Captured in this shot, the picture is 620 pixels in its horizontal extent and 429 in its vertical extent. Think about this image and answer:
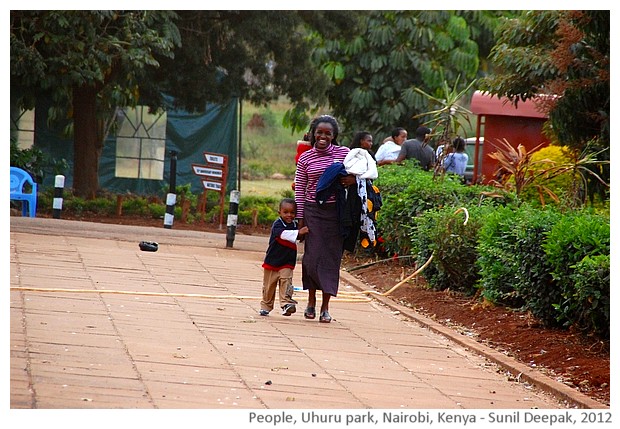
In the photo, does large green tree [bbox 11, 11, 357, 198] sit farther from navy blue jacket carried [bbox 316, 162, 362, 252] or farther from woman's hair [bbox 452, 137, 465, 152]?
navy blue jacket carried [bbox 316, 162, 362, 252]

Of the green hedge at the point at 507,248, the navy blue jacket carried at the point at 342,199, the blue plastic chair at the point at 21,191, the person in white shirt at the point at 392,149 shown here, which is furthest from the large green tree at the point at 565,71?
the blue plastic chair at the point at 21,191

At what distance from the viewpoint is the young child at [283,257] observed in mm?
8477

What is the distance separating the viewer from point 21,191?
16.8 m

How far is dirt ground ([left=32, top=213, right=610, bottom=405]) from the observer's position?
21.9 ft

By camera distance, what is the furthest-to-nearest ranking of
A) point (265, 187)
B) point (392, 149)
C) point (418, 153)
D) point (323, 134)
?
point (265, 187)
point (392, 149)
point (418, 153)
point (323, 134)

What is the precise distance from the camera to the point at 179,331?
296 inches

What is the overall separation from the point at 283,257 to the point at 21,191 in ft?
31.2

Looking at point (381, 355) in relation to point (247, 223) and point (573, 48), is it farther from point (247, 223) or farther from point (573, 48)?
point (247, 223)

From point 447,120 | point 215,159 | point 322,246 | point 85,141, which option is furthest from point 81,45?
point 322,246

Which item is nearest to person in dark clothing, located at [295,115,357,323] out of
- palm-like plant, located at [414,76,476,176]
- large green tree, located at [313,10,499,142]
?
palm-like plant, located at [414,76,476,176]

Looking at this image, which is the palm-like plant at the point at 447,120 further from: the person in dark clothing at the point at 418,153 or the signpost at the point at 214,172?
the signpost at the point at 214,172

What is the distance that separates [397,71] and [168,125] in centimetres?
577

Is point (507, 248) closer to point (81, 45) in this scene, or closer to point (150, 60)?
point (150, 60)

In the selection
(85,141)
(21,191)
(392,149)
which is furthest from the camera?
(85,141)
